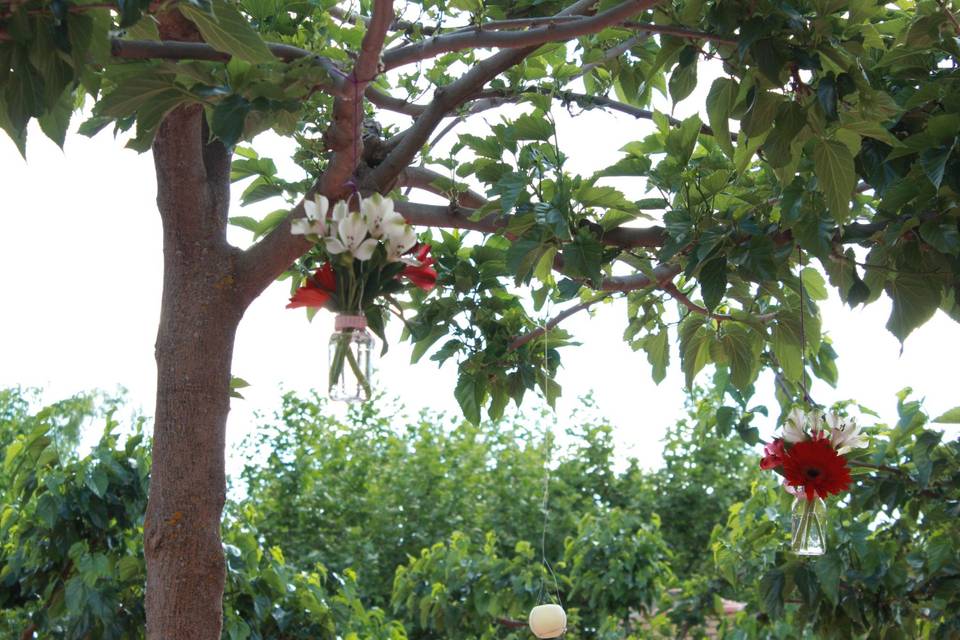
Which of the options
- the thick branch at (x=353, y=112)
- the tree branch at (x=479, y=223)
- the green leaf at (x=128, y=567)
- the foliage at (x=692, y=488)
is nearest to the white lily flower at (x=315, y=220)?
the thick branch at (x=353, y=112)

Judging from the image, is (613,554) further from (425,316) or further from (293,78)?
(293,78)

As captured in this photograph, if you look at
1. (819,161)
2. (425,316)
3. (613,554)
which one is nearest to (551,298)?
(425,316)

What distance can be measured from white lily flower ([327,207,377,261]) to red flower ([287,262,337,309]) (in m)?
0.07

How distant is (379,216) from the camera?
161 cm

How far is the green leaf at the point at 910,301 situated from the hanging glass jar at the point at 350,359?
0.92 metres

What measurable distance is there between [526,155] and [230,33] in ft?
2.36

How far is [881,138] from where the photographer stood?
5.80 feet

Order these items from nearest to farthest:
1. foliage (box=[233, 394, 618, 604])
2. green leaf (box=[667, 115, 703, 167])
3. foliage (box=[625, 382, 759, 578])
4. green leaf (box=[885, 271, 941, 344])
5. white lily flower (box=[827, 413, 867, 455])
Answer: green leaf (box=[885, 271, 941, 344]) < green leaf (box=[667, 115, 703, 167]) < white lily flower (box=[827, 413, 867, 455]) < foliage (box=[233, 394, 618, 604]) < foliage (box=[625, 382, 759, 578])

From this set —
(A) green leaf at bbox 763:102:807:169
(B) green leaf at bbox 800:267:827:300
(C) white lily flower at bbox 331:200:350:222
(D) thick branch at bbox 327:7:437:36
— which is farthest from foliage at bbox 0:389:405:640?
(A) green leaf at bbox 763:102:807:169

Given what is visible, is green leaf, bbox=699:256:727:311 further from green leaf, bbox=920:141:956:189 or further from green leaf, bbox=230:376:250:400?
green leaf, bbox=230:376:250:400

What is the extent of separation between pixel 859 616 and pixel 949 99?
1.88 meters

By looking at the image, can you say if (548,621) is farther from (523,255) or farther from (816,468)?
(523,255)

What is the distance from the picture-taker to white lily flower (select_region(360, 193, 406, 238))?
1.60 meters

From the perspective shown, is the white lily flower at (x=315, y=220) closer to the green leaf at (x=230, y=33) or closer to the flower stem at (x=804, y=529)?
the green leaf at (x=230, y=33)
